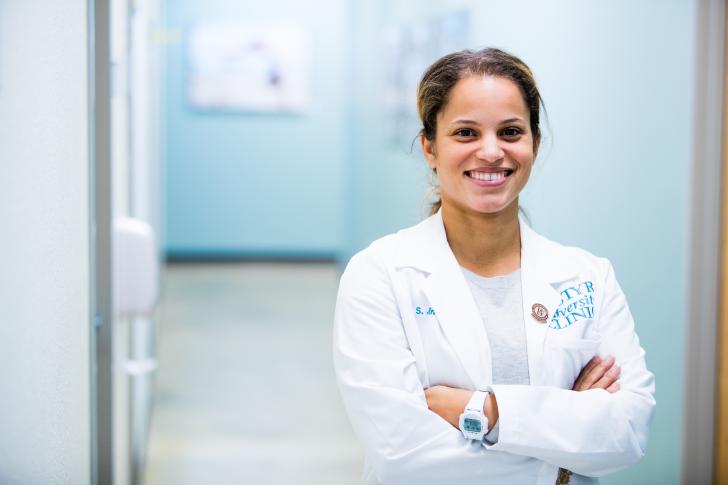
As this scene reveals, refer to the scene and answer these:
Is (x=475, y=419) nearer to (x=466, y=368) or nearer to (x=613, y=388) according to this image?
(x=466, y=368)

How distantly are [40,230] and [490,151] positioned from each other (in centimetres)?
80

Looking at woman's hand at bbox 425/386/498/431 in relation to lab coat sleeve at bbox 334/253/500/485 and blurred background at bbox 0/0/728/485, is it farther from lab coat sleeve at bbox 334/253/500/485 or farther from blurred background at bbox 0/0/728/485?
blurred background at bbox 0/0/728/485

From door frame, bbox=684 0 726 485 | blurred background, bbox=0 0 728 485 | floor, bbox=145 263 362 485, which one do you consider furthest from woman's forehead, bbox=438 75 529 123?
floor, bbox=145 263 362 485

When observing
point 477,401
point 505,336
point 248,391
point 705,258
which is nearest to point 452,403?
point 477,401

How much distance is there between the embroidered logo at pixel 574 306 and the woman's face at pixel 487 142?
0.21 metres

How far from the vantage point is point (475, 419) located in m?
1.47

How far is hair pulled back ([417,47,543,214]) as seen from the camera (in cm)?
152

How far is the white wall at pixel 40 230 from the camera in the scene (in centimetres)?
150

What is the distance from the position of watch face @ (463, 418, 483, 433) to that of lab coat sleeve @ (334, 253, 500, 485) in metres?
0.02

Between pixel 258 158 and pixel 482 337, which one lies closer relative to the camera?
pixel 482 337

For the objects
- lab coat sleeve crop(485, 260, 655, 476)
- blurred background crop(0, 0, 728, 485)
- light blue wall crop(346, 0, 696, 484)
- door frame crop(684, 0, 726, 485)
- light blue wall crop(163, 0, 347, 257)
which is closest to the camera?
lab coat sleeve crop(485, 260, 655, 476)

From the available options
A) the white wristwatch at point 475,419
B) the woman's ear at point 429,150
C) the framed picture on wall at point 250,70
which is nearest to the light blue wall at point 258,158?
the framed picture on wall at point 250,70

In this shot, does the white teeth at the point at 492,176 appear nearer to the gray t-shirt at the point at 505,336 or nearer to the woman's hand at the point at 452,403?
the gray t-shirt at the point at 505,336

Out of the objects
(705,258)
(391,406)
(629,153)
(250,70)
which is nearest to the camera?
(391,406)
